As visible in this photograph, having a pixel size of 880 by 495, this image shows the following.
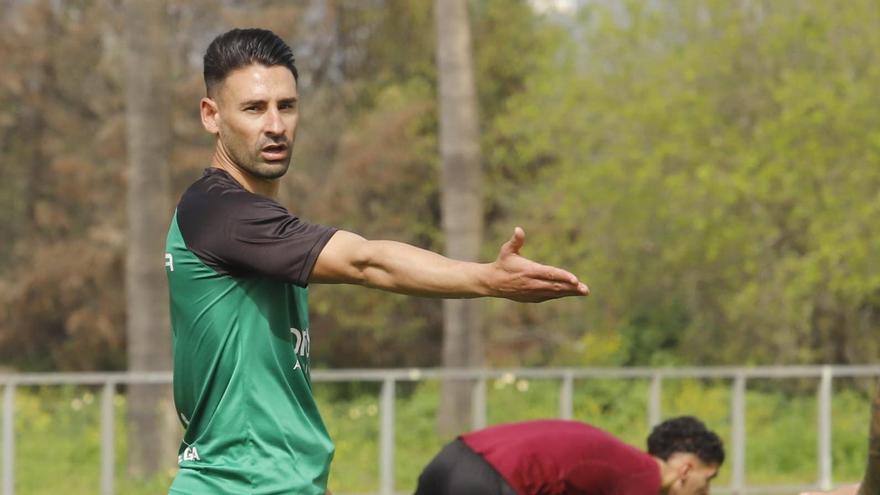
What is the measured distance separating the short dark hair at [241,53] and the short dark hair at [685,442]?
3878 mm

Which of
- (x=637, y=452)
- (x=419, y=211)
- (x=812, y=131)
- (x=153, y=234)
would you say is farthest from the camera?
(x=419, y=211)

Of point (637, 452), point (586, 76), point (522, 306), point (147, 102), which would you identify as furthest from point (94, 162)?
point (637, 452)

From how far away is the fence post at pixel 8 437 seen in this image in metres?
12.1

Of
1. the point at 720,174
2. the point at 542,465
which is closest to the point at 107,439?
the point at 542,465

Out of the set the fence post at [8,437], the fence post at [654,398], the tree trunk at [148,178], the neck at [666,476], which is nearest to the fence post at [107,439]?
the fence post at [8,437]

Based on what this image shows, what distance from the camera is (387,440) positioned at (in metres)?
13.1

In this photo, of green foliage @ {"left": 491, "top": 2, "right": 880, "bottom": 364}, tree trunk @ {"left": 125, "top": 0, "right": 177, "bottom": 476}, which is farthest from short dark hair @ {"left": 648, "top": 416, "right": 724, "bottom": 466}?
green foliage @ {"left": 491, "top": 2, "right": 880, "bottom": 364}

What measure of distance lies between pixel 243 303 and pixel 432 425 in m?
12.0

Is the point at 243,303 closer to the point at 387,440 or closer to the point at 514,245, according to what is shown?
the point at 514,245

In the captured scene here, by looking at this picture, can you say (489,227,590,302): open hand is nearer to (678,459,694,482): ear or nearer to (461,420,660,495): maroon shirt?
(461,420,660,495): maroon shirt

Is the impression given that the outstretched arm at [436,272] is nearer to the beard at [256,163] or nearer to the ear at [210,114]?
the beard at [256,163]

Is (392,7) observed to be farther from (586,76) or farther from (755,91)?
(755,91)

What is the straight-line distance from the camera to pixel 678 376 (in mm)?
14148

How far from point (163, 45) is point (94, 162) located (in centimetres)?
1689
